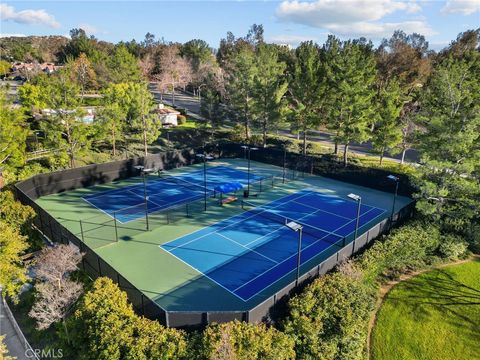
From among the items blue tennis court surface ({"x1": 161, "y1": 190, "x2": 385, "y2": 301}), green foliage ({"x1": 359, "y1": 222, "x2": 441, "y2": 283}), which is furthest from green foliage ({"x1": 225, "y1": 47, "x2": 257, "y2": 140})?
green foliage ({"x1": 359, "y1": 222, "x2": 441, "y2": 283})

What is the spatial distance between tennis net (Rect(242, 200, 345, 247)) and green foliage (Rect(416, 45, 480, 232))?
563cm

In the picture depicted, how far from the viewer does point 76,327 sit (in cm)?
1306

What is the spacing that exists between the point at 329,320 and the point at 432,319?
5746 mm

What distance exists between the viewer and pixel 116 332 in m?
12.1

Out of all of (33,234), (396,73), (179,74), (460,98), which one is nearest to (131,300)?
(33,234)

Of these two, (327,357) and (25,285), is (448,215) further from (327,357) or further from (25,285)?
(25,285)

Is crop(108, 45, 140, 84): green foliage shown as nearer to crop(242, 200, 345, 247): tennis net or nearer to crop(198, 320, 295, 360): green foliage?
crop(242, 200, 345, 247): tennis net

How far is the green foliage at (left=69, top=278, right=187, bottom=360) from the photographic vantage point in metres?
11.6

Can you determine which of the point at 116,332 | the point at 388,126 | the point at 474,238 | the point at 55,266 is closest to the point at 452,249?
the point at 474,238

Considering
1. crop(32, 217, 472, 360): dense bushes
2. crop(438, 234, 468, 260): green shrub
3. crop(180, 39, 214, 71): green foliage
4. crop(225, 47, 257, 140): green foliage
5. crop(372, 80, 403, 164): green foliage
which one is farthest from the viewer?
crop(180, 39, 214, 71): green foliage

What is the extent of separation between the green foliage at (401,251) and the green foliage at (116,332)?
10257mm

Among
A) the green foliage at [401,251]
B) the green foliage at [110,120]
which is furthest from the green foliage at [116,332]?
the green foliage at [110,120]

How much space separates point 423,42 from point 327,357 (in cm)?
10594

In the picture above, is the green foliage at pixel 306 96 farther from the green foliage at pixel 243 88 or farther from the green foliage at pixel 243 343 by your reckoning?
the green foliage at pixel 243 343
